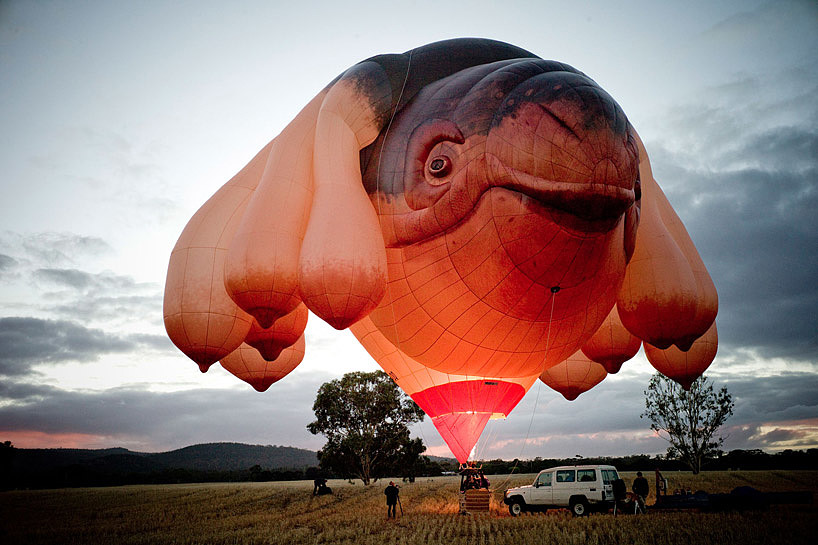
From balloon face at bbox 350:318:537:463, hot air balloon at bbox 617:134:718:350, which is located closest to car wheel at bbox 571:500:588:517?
balloon face at bbox 350:318:537:463

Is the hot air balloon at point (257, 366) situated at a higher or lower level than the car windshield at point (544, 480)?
higher

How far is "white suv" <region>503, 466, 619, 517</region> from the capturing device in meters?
12.0

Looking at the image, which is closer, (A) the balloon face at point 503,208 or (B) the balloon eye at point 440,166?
(A) the balloon face at point 503,208

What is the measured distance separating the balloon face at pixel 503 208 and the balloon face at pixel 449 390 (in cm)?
112

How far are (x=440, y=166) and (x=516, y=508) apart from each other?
34.3ft

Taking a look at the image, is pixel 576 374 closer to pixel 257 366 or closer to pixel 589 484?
pixel 589 484

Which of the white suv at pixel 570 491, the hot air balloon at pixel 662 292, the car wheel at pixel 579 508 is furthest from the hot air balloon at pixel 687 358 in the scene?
the car wheel at pixel 579 508

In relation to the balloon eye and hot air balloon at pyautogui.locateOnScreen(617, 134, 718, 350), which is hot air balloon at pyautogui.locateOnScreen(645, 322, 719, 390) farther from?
the balloon eye

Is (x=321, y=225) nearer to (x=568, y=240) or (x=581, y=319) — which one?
(x=568, y=240)

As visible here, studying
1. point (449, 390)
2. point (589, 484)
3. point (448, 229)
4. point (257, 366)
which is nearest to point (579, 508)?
point (589, 484)

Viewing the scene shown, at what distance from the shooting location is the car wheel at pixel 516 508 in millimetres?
Answer: 12875

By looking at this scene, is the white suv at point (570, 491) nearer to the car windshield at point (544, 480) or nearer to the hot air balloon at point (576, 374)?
the car windshield at point (544, 480)

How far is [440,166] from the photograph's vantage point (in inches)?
217

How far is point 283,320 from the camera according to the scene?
677cm
